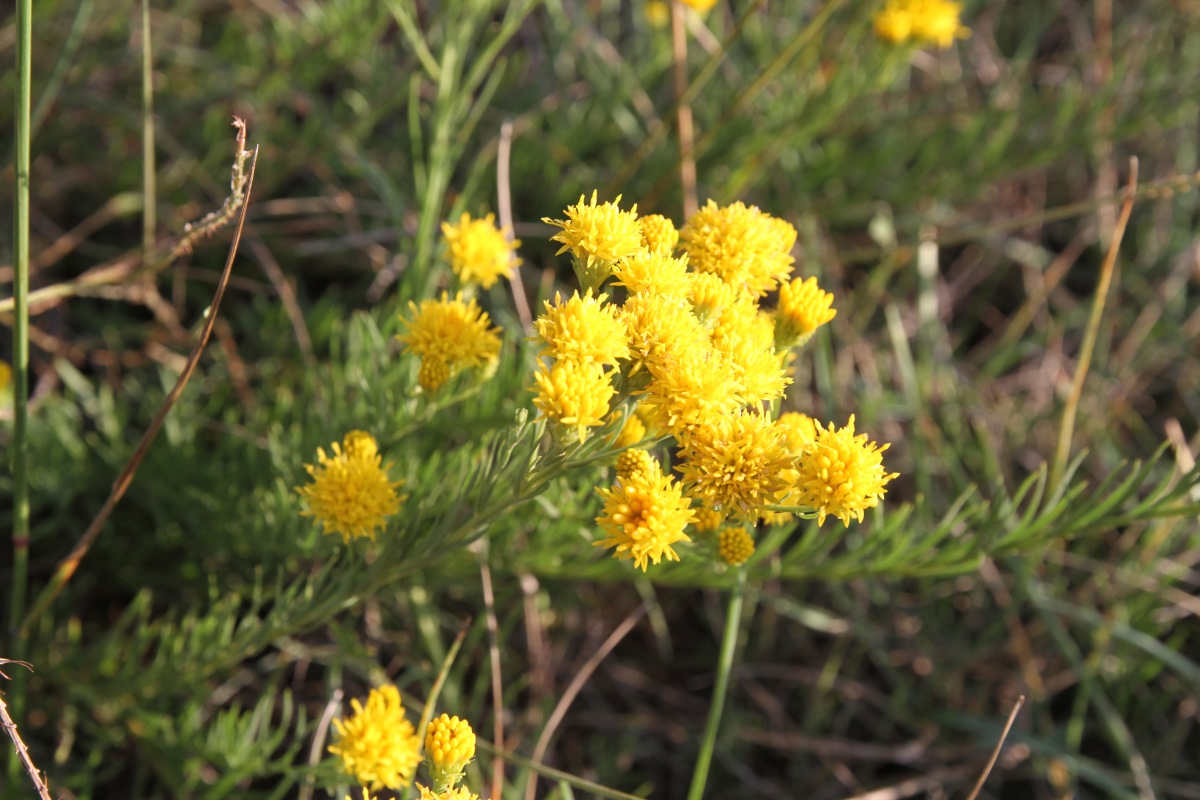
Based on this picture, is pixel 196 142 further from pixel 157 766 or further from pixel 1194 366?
pixel 1194 366

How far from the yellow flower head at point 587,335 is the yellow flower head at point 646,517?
0.49ft

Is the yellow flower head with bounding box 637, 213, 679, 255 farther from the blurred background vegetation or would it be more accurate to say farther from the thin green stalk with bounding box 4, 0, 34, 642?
the thin green stalk with bounding box 4, 0, 34, 642

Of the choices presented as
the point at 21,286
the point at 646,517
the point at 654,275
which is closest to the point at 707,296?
the point at 654,275

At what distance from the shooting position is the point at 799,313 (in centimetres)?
136

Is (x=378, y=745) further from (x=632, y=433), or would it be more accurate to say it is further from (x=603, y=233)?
(x=603, y=233)

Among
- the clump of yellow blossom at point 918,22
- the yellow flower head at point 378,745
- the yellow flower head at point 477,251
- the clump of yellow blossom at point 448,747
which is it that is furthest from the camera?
the clump of yellow blossom at point 918,22

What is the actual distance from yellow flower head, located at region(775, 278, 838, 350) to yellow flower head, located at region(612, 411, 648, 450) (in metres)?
0.27

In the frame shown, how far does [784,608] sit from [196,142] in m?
1.91

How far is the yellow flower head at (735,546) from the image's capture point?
4.48 ft

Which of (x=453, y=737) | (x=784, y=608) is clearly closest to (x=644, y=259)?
(x=453, y=737)

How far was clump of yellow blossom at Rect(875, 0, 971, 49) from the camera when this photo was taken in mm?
2377

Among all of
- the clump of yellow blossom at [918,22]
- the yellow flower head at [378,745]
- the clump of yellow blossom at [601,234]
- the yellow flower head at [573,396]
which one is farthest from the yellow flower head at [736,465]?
the clump of yellow blossom at [918,22]

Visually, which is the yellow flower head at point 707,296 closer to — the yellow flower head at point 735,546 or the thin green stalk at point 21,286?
the yellow flower head at point 735,546

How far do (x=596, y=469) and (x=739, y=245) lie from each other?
0.40 m
